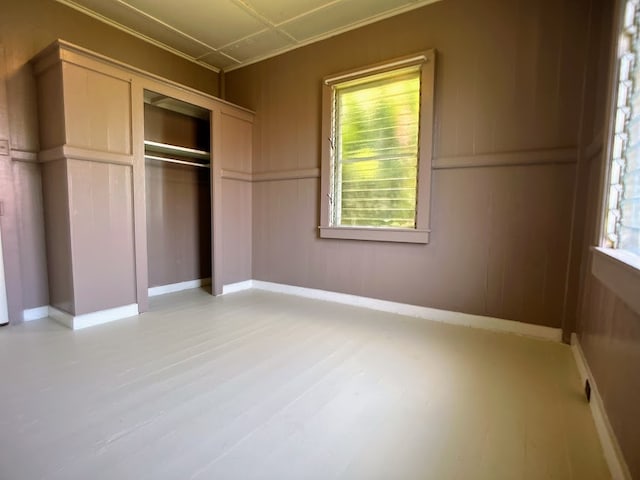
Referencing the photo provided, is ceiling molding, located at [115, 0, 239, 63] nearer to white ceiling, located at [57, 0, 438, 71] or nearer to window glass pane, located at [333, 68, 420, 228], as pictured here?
white ceiling, located at [57, 0, 438, 71]

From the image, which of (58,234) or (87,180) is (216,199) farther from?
(58,234)

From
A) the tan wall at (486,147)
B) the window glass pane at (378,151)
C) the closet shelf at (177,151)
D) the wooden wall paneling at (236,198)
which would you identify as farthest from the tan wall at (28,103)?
the window glass pane at (378,151)

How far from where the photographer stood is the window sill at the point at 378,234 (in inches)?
118

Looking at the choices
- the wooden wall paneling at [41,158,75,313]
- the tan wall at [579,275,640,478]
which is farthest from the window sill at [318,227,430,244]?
the wooden wall paneling at [41,158,75,313]

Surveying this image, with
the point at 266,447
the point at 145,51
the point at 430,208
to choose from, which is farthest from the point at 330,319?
the point at 145,51

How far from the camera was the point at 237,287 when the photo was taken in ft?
13.2

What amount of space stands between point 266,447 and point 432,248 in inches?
87.8

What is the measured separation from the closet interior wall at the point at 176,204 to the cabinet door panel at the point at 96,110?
2.36ft

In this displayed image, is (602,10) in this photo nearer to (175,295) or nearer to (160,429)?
(160,429)

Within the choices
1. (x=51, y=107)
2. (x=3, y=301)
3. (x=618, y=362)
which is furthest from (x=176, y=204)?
(x=618, y=362)

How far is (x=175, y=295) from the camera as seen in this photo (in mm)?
3766

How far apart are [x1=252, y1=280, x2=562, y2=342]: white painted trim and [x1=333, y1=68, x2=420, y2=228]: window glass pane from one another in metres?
0.81

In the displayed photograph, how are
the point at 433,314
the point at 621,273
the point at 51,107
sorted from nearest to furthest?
the point at 621,273, the point at 51,107, the point at 433,314

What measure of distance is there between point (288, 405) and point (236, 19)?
3.48 meters
